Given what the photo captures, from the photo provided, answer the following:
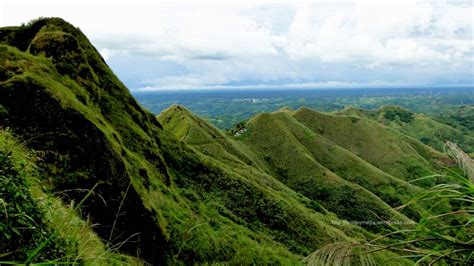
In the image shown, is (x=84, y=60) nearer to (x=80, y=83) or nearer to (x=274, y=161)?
(x=80, y=83)

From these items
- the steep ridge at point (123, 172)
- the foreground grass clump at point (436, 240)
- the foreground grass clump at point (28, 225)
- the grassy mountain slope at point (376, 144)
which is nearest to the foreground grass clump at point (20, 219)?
the foreground grass clump at point (28, 225)

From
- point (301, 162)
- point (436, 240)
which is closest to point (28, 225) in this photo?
point (436, 240)

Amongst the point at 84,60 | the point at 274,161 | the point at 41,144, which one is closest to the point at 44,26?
the point at 84,60

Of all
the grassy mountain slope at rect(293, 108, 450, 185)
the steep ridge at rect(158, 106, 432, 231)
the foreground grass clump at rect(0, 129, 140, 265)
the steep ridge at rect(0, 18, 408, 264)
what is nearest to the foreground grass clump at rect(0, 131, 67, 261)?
the foreground grass clump at rect(0, 129, 140, 265)

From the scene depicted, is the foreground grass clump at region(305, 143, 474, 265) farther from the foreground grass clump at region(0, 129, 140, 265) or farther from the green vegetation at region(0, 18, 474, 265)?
the foreground grass clump at region(0, 129, 140, 265)

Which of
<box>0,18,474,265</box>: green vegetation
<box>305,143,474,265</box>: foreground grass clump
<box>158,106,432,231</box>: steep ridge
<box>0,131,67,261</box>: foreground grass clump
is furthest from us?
<box>158,106,432,231</box>: steep ridge
